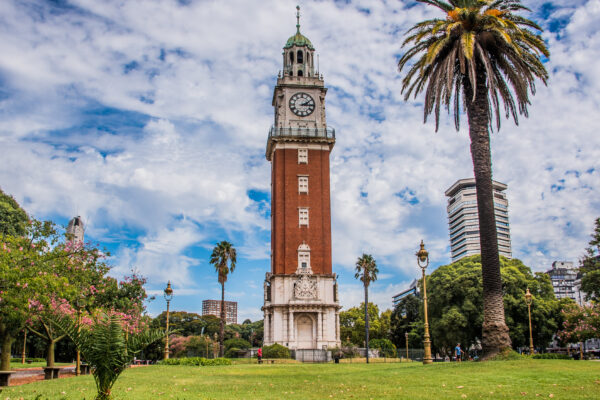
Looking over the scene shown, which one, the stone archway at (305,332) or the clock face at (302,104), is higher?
the clock face at (302,104)

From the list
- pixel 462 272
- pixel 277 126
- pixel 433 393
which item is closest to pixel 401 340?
pixel 462 272

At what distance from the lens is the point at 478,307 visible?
5294 cm

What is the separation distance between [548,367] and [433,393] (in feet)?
26.2

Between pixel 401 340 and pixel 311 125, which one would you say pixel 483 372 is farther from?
pixel 401 340

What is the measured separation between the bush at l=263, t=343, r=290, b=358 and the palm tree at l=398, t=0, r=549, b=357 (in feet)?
93.6

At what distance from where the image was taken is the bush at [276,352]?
4891 centimetres

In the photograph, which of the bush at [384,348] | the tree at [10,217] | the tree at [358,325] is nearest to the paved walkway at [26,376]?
the tree at [10,217]

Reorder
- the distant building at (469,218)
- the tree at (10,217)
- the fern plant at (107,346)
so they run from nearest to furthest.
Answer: the fern plant at (107,346) → the tree at (10,217) → the distant building at (469,218)

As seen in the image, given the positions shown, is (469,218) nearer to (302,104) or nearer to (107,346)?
(302,104)

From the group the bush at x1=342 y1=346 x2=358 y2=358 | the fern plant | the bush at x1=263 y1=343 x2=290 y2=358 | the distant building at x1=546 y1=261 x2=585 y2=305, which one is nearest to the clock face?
the bush at x1=263 y1=343 x2=290 y2=358

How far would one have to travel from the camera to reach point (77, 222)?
210 feet

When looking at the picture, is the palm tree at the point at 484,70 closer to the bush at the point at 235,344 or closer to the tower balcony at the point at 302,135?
the tower balcony at the point at 302,135

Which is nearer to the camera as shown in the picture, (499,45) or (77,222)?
(499,45)

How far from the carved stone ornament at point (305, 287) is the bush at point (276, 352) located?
265 inches
